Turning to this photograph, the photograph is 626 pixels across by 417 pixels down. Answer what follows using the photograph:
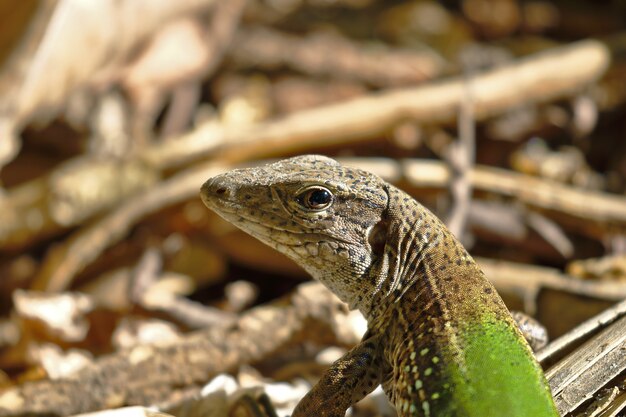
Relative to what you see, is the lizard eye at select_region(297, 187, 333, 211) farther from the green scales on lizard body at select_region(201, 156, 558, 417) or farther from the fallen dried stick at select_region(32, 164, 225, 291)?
the fallen dried stick at select_region(32, 164, 225, 291)

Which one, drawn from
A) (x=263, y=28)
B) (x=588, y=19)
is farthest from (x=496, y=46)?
(x=263, y=28)

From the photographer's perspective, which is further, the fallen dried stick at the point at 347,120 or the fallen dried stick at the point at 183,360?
the fallen dried stick at the point at 347,120

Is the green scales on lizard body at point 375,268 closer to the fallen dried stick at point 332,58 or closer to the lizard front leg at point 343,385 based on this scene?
the lizard front leg at point 343,385

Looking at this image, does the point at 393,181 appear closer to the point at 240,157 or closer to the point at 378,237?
the point at 240,157

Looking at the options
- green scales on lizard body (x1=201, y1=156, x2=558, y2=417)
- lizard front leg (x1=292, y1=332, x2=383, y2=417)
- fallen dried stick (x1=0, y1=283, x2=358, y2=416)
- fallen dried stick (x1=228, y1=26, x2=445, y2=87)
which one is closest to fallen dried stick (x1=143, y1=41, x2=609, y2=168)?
fallen dried stick (x1=228, y1=26, x2=445, y2=87)

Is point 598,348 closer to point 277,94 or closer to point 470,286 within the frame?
point 470,286

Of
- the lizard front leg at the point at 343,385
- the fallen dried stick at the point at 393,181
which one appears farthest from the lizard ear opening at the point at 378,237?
the fallen dried stick at the point at 393,181
